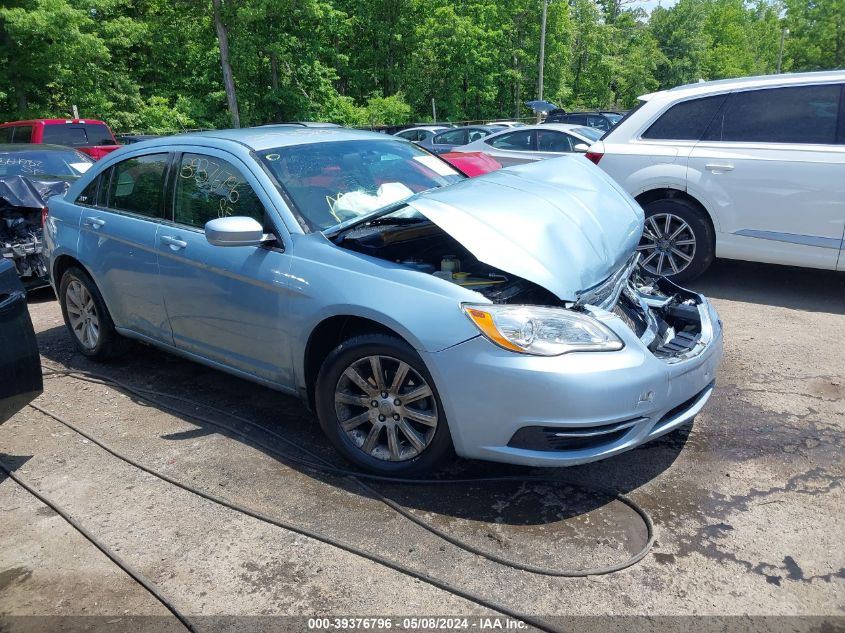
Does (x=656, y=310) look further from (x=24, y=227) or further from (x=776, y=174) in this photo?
(x=24, y=227)

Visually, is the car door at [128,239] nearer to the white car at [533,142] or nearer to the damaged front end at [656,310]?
A: the damaged front end at [656,310]

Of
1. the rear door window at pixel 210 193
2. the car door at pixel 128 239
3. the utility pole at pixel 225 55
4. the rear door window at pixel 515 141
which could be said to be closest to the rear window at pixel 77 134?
the rear door window at pixel 515 141

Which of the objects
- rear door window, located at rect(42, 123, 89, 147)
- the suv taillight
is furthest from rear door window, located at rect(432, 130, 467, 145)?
the suv taillight

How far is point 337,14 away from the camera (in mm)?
30094

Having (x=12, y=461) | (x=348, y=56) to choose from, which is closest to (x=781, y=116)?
(x=12, y=461)

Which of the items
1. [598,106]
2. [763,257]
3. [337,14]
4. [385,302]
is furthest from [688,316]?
[598,106]

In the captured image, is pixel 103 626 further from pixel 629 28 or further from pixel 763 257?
pixel 629 28

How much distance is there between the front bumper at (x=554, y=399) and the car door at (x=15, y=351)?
1.95 metres

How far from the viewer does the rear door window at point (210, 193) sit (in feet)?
12.5

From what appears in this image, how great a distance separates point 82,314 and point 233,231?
2.39 metres

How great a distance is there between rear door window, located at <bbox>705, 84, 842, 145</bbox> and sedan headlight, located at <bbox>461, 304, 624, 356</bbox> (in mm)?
3903

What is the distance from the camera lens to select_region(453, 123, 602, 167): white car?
11.7 metres

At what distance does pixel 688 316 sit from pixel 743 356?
1.28 meters

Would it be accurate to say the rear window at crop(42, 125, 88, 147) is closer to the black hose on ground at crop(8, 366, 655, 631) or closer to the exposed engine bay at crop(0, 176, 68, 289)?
the exposed engine bay at crop(0, 176, 68, 289)
